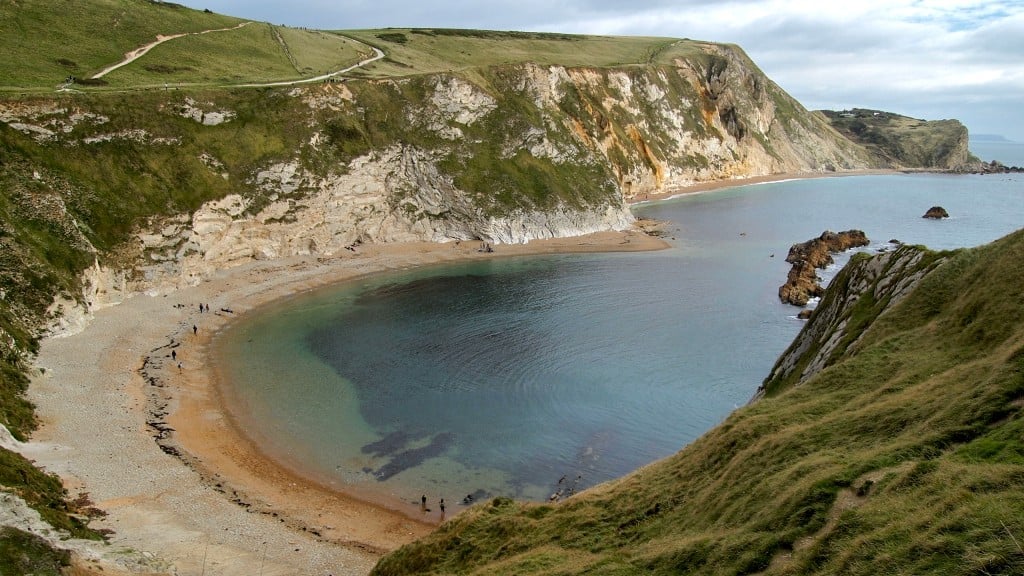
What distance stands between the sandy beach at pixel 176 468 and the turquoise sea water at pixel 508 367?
2336 millimetres

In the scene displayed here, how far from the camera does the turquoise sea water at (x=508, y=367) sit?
42812 mm

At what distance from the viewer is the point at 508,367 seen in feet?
187

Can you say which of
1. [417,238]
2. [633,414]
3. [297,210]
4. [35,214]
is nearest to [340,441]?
[633,414]

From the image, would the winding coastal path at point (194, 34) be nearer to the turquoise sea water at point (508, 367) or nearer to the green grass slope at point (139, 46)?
the green grass slope at point (139, 46)

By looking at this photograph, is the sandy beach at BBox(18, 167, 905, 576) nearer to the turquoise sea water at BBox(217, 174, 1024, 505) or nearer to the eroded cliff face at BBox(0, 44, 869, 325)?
the turquoise sea water at BBox(217, 174, 1024, 505)

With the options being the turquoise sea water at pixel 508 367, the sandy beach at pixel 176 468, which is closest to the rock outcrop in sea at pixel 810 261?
the turquoise sea water at pixel 508 367

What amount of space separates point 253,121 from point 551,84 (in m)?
63.4

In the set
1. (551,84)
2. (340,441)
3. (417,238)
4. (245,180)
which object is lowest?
(340,441)

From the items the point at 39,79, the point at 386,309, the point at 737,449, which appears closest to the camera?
the point at 737,449

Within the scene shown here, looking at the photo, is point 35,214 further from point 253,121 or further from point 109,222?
point 253,121

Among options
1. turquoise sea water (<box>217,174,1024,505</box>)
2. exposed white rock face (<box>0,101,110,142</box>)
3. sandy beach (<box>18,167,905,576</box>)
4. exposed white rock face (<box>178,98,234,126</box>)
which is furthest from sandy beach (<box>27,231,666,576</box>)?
exposed white rock face (<box>178,98,234,126</box>)

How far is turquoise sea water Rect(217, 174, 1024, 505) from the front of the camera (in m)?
42.8

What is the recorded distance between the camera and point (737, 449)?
23.1 metres

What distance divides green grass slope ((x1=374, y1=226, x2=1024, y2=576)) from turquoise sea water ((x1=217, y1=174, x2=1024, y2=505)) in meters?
16.1
